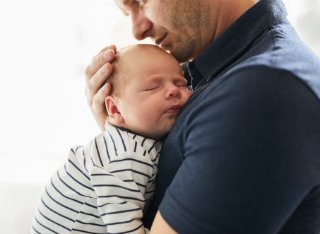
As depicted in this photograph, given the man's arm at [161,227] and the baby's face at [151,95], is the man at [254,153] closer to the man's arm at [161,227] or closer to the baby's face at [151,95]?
the man's arm at [161,227]

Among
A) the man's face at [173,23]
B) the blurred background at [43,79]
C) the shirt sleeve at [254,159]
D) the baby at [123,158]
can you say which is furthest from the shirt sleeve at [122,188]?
the blurred background at [43,79]

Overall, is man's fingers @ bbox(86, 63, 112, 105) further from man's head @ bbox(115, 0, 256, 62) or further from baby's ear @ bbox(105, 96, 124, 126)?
man's head @ bbox(115, 0, 256, 62)

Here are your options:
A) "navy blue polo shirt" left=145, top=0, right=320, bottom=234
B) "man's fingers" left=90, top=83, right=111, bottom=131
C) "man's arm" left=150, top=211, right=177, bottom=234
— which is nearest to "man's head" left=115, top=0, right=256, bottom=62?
"man's fingers" left=90, top=83, right=111, bottom=131

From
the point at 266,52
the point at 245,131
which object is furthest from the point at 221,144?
the point at 266,52

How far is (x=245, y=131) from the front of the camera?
63cm

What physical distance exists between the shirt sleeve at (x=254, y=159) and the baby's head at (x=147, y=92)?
27 cm

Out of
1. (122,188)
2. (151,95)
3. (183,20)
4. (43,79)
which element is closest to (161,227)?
(122,188)

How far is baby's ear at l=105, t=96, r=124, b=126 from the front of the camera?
0.99m

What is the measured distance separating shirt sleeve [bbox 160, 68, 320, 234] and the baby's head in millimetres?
274

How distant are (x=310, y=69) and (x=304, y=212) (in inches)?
10.7

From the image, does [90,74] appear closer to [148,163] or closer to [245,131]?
[148,163]

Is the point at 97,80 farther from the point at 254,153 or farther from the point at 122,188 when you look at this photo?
the point at 254,153

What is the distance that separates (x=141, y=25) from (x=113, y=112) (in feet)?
0.99

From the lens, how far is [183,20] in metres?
1.05
